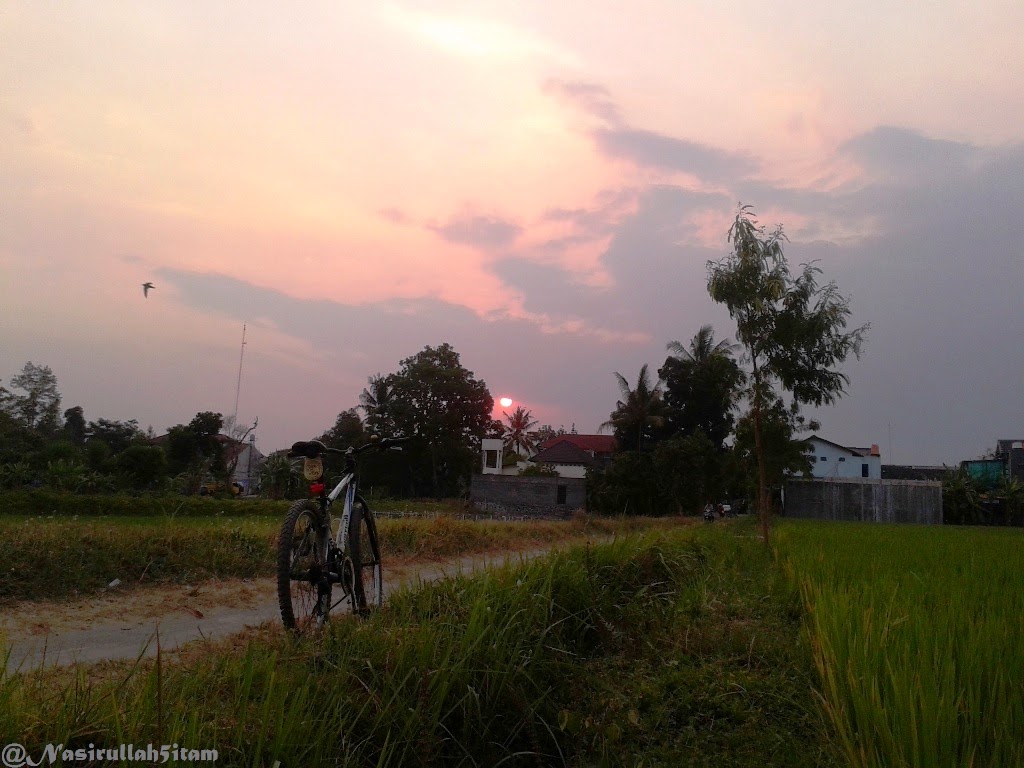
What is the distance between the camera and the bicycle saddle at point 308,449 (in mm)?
3674

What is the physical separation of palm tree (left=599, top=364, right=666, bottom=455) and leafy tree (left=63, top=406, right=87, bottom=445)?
1334 inches

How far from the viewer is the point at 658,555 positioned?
5.76 meters

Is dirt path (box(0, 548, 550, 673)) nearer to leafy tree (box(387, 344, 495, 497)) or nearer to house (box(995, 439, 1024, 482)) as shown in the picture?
leafy tree (box(387, 344, 495, 497))

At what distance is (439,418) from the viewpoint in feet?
161

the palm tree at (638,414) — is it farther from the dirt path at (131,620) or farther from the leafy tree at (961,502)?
the dirt path at (131,620)

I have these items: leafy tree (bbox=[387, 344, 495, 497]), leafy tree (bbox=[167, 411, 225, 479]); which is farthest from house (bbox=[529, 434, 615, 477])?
leafy tree (bbox=[167, 411, 225, 479])

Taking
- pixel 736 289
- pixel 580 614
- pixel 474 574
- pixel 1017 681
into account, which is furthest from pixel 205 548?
pixel 736 289

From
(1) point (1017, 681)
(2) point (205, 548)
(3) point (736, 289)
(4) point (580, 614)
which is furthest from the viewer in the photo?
(3) point (736, 289)

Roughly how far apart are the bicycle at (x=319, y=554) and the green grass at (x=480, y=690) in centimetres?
19

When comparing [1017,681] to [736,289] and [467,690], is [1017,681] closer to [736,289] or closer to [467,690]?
[467,690]

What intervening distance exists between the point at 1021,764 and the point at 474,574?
2.57 meters

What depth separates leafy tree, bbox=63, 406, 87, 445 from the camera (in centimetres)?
4797

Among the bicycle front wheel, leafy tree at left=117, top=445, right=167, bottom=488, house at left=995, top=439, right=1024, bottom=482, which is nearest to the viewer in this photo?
the bicycle front wheel

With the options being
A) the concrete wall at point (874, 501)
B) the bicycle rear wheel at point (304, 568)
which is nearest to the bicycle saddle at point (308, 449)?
the bicycle rear wheel at point (304, 568)
